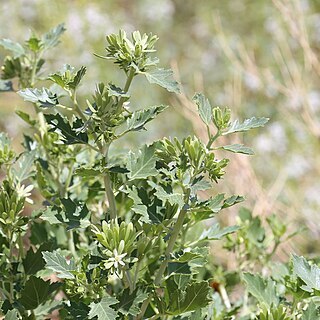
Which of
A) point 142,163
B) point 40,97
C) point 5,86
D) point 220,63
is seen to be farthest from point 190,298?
point 220,63

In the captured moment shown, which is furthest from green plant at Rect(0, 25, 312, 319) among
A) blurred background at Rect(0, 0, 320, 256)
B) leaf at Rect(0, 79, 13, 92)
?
blurred background at Rect(0, 0, 320, 256)

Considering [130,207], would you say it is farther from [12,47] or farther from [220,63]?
[220,63]

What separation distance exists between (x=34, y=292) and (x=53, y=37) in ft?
1.44

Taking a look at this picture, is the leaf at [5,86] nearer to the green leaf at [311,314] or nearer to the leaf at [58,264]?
the leaf at [58,264]

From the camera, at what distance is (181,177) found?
2.41 ft

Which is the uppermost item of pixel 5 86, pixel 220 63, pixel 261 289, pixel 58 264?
pixel 5 86

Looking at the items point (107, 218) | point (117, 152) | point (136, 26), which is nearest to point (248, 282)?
point (107, 218)

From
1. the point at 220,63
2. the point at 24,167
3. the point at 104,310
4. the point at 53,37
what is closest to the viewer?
the point at 104,310

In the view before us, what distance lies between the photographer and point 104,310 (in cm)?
72

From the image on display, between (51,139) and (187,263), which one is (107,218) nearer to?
(187,263)

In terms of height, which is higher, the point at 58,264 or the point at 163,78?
the point at 163,78

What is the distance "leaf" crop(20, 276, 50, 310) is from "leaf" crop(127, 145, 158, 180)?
0.19 metres

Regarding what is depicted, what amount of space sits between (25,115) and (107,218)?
0.28 meters

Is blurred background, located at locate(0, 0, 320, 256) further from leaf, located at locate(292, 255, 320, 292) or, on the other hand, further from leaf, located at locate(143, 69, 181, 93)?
leaf, located at locate(143, 69, 181, 93)
